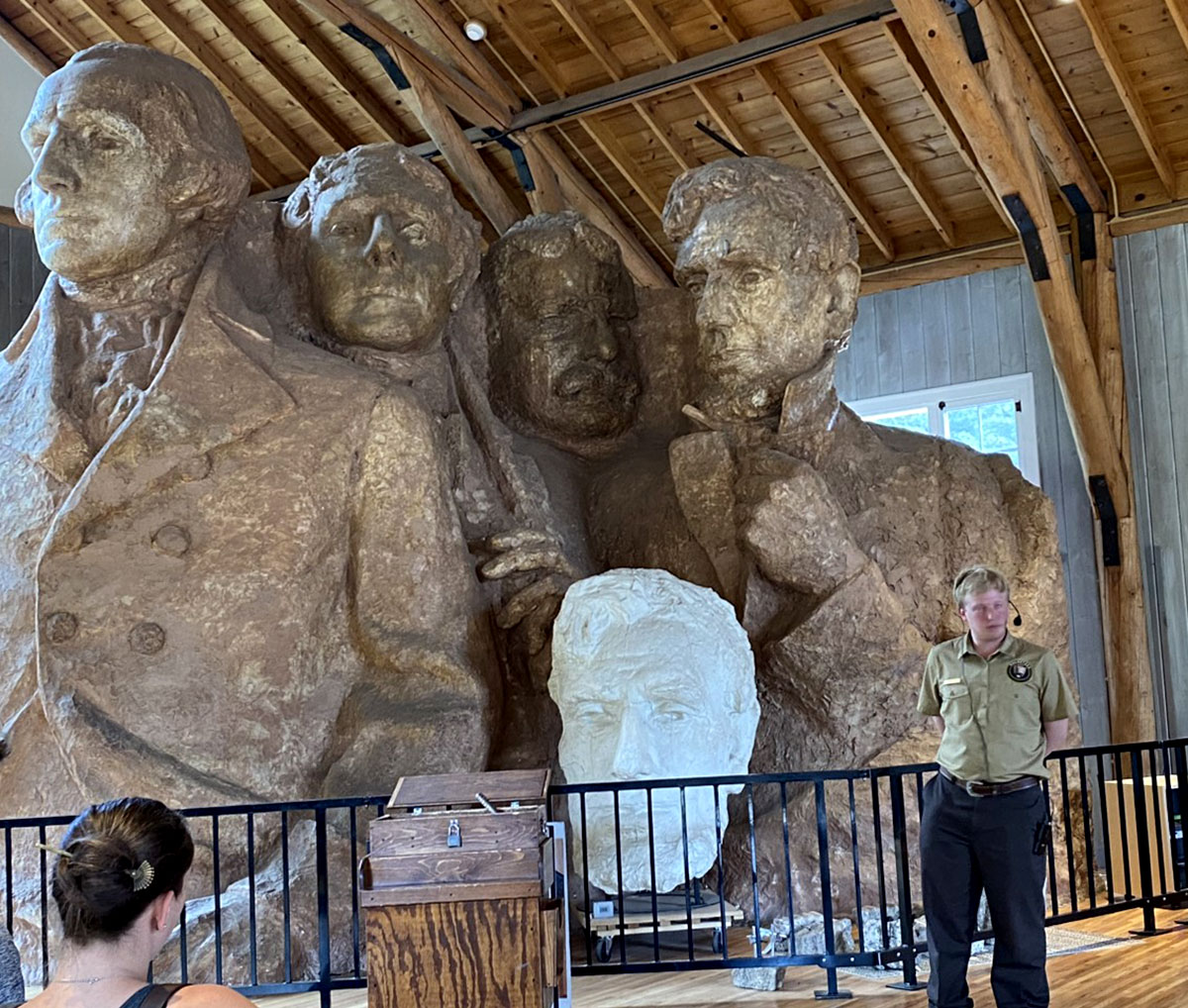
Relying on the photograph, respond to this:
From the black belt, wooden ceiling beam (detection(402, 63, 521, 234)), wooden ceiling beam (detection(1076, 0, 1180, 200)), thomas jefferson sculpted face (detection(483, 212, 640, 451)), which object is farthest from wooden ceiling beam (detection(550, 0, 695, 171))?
the black belt

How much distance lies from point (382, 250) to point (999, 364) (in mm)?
5773

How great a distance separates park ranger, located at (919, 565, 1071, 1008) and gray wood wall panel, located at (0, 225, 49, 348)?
851 centimetres

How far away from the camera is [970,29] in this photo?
8055mm

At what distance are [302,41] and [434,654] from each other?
5.73 metres

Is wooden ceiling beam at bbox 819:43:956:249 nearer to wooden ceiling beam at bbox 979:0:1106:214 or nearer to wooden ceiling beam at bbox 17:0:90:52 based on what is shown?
wooden ceiling beam at bbox 979:0:1106:214

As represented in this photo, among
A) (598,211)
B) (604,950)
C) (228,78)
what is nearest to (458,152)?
(598,211)

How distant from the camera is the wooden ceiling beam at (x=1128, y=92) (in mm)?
8344

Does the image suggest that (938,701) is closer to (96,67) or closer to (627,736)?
(627,736)

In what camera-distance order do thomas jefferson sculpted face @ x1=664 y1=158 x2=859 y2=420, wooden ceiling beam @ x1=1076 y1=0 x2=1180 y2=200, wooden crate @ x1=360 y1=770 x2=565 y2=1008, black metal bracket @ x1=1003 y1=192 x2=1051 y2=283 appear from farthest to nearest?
black metal bracket @ x1=1003 y1=192 x2=1051 y2=283 → wooden ceiling beam @ x1=1076 y1=0 x2=1180 y2=200 → thomas jefferson sculpted face @ x1=664 y1=158 x2=859 y2=420 → wooden crate @ x1=360 y1=770 x2=565 y2=1008

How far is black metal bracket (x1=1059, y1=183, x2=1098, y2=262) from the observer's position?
9.61 meters

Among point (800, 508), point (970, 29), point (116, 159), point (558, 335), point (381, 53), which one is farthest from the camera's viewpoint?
point (381, 53)

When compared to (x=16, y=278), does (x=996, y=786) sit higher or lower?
lower

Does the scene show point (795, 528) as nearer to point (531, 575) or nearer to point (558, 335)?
point (531, 575)

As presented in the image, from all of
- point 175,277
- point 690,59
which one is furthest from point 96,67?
point 690,59
